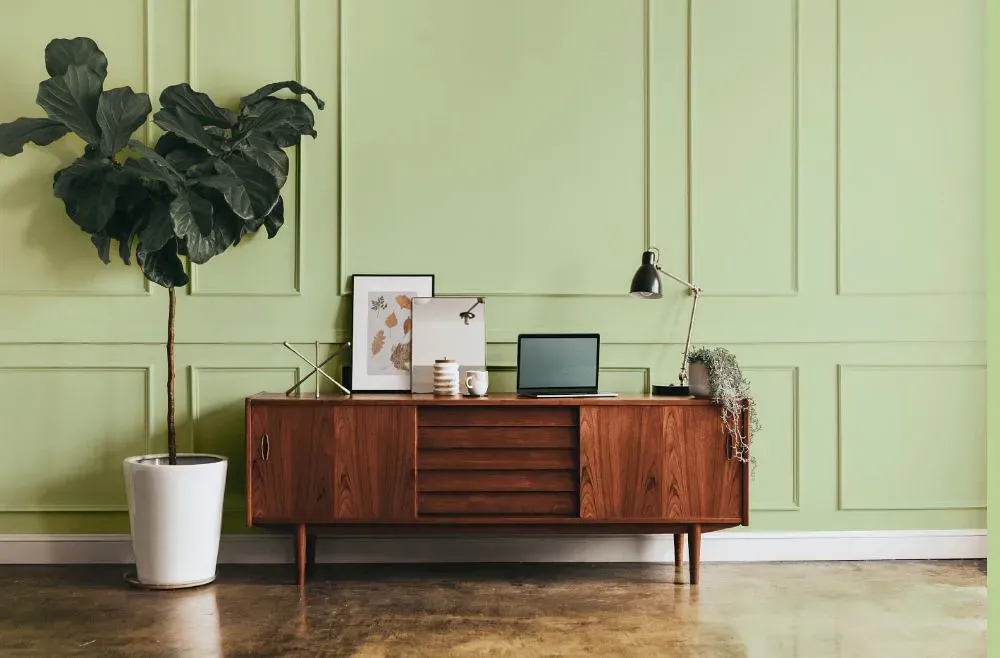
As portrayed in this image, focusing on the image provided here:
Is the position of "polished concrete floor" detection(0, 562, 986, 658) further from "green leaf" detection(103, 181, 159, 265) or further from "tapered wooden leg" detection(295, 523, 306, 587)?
"green leaf" detection(103, 181, 159, 265)

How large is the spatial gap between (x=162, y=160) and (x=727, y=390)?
2266mm

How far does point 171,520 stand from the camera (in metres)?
3.28

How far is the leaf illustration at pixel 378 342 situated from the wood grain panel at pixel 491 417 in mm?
466

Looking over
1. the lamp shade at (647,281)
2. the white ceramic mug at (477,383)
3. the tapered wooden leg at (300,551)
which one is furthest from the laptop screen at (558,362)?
the tapered wooden leg at (300,551)

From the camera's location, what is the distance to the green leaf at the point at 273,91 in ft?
11.7

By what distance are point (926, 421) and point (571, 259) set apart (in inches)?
66.4

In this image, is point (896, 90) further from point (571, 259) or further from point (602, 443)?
point (602, 443)

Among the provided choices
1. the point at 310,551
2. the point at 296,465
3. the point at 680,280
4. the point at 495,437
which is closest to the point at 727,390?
the point at 680,280

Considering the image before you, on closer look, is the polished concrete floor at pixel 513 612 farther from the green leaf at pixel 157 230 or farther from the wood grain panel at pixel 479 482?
the green leaf at pixel 157 230

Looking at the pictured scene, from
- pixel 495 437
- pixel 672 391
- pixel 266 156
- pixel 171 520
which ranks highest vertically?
pixel 266 156

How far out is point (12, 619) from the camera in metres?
2.95

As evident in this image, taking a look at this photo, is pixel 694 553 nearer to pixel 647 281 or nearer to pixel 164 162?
pixel 647 281

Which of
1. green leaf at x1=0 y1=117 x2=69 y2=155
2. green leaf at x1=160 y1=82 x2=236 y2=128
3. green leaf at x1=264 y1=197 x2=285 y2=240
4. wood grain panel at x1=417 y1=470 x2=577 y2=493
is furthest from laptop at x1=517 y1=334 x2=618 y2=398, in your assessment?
green leaf at x1=0 y1=117 x2=69 y2=155

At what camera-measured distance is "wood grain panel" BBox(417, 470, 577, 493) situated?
333 cm
